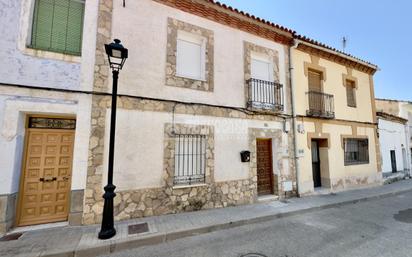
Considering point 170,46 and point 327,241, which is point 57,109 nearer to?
point 170,46

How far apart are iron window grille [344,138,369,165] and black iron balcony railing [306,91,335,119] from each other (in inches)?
72.0

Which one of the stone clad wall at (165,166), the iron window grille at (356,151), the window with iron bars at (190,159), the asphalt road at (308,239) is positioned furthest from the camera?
the iron window grille at (356,151)

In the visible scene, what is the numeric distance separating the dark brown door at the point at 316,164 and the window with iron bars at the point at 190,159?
5561mm

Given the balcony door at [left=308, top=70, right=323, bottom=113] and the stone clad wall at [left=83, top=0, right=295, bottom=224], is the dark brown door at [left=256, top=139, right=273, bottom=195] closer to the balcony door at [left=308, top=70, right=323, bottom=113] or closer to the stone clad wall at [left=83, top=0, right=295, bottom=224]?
the stone clad wall at [left=83, top=0, right=295, bottom=224]

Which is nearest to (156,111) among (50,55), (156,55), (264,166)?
(156,55)

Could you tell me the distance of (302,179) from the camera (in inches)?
311

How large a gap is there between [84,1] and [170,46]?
7.90 ft

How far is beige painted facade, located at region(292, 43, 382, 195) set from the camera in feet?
26.9

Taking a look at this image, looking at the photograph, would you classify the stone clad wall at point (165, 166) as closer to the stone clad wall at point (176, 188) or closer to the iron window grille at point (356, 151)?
the stone clad wall at point (176, 188)

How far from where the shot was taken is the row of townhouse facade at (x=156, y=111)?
15.1 ft

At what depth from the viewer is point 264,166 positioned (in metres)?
7.66

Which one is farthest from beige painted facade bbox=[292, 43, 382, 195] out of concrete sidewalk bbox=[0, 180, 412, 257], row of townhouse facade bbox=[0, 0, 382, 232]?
concrete sidewalk bbox=[0, 180, 412, 257]

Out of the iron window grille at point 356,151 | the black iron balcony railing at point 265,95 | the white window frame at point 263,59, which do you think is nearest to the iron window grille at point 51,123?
the black iron balcony railing at point 265,95

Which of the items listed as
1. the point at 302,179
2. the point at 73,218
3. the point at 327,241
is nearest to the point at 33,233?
the point at 73,218
